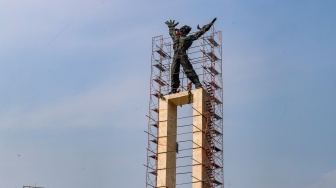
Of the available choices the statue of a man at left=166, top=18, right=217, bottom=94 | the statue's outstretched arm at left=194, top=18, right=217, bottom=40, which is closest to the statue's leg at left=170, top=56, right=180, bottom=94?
the statue of a man at left=166, top=18, right=217, bottom=94

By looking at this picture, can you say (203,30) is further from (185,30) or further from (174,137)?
(174,137)

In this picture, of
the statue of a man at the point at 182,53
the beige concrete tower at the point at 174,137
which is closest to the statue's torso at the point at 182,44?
the statue of a man at the point at 182,53

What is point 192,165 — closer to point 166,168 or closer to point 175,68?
point 166,168

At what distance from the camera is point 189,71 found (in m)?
61.1

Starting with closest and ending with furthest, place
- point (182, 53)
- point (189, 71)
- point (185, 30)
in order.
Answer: point (189, 71)
point (182, 53)
point (185, 30)

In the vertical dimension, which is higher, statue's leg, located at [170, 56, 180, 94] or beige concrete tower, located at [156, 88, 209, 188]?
statue's leg, located at [170, 56, 180, 94]

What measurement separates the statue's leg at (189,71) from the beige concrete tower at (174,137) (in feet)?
4.74

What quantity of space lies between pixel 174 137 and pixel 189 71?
5.75 meters

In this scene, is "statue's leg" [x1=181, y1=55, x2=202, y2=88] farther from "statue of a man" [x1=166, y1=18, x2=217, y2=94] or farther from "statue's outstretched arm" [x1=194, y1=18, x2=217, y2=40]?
"statue's outstretched arm" [x1=194, y1=18, x2=217, y2=40]

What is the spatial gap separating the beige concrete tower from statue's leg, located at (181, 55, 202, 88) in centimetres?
144

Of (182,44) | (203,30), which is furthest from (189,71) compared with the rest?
(203,30)

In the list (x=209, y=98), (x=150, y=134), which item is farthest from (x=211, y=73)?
(x=150, y=134)

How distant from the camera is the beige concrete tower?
5656 centimetres

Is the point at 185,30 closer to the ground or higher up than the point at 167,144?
higher up
